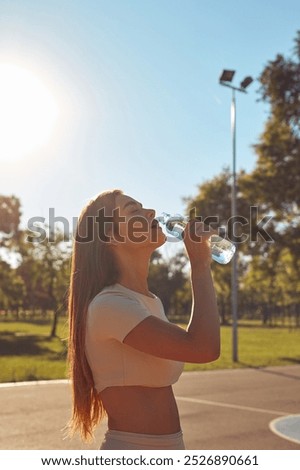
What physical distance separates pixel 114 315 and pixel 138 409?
1.16 ft

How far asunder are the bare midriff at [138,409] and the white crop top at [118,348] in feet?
0.10

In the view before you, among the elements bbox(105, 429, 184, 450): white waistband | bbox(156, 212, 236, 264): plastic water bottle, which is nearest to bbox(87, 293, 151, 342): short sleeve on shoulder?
bbox(105, 429, 184, 450): white waistband

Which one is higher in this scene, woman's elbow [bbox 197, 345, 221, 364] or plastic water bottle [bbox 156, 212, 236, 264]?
plastic water bottle [bbox 156, 212, 236, 264]

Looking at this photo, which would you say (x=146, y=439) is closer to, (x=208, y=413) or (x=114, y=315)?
(x=114, y=315)

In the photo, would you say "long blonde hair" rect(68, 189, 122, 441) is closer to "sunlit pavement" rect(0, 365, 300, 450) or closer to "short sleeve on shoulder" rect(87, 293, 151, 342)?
"short sleeve on shoulder" rect(87, 293, 151, 342)

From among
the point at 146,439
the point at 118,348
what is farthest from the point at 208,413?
the point at 118,348

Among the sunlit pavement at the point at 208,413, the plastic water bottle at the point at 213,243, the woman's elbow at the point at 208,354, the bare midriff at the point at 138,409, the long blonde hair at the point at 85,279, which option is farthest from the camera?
the sunlit pavement at the point at 208,413

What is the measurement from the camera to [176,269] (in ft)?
242

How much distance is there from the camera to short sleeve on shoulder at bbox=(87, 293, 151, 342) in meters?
2.17

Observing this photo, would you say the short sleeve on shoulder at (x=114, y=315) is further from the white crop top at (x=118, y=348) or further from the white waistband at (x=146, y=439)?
the white waistband at (x=146, y=439)

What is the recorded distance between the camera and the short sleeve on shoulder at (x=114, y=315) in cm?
217

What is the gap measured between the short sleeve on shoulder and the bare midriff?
0.71 ft

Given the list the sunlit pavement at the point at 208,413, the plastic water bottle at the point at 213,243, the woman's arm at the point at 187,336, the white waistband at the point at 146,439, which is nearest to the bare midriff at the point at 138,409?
the white waistband at the point at 146,439
